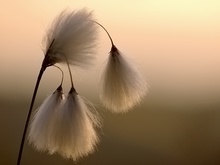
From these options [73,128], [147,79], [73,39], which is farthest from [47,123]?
[147,79]

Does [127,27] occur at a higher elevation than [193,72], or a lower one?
higher

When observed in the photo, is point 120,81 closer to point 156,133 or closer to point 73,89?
point 73,89

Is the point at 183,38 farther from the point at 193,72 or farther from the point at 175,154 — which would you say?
the point at 175,154

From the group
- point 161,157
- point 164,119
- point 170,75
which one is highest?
point 170,75

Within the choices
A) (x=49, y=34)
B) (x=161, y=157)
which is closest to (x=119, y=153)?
(x=161, y=157)

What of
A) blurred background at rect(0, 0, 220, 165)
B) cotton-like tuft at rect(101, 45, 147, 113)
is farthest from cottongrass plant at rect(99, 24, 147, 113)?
blurred background at rect(0, 0, 220, 165)

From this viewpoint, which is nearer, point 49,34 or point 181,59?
point 49,34

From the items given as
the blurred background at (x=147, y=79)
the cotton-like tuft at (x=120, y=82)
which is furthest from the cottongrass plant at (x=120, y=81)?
the blurred background at (x=147, y=79)
